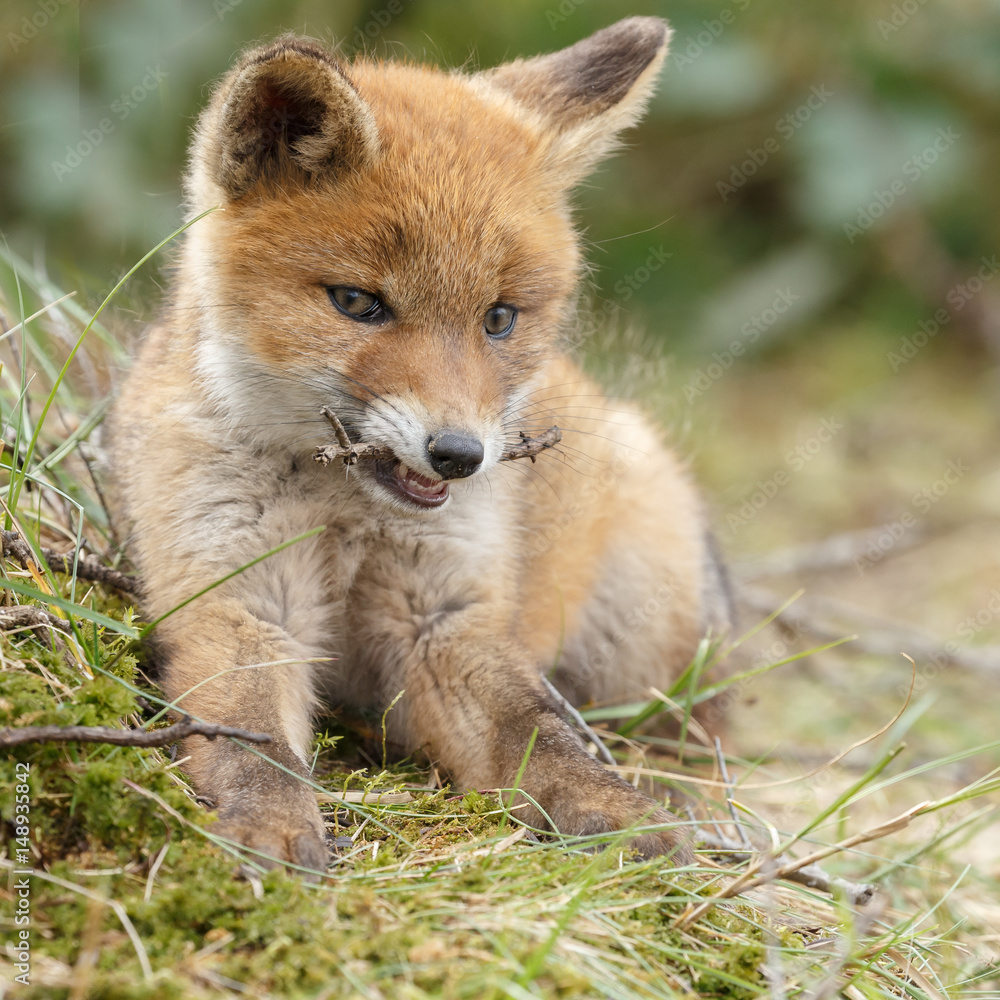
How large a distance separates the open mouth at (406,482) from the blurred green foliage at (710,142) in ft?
9.89

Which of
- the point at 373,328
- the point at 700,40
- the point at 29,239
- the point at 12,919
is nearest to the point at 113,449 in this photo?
the point at 373,328

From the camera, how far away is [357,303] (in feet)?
9.73

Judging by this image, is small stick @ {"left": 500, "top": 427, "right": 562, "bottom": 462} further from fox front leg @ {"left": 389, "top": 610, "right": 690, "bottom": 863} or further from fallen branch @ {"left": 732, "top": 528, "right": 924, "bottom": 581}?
fallen branch @ {"left": 732, "top": 528, "right": 924, "bottom": 581}

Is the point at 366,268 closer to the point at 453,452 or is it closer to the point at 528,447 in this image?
the point at 453,452

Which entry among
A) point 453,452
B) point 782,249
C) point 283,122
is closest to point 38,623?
point 453,452

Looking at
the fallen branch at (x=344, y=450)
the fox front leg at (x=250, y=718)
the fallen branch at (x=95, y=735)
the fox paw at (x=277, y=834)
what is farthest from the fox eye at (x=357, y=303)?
the fox paw at (x=277, y=834)

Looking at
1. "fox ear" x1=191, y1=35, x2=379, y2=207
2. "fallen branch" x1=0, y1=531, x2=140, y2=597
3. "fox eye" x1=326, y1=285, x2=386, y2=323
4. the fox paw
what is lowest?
the fox paw

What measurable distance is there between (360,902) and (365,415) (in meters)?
1.32

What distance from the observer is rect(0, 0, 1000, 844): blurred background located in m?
5.74

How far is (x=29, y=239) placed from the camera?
5855mm

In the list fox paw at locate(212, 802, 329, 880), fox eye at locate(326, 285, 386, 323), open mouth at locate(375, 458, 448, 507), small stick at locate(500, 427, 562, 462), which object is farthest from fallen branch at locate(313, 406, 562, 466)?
fox paw at locate(212, 802, 329, 880)

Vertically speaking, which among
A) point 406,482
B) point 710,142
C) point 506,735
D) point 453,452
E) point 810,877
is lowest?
point 810,877

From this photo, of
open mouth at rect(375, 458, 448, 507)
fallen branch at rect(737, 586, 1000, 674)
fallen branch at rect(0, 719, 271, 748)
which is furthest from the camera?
fallen branch at rect(737, 586, 1000, 674)

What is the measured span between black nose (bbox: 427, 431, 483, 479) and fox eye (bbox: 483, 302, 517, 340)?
540 mm
